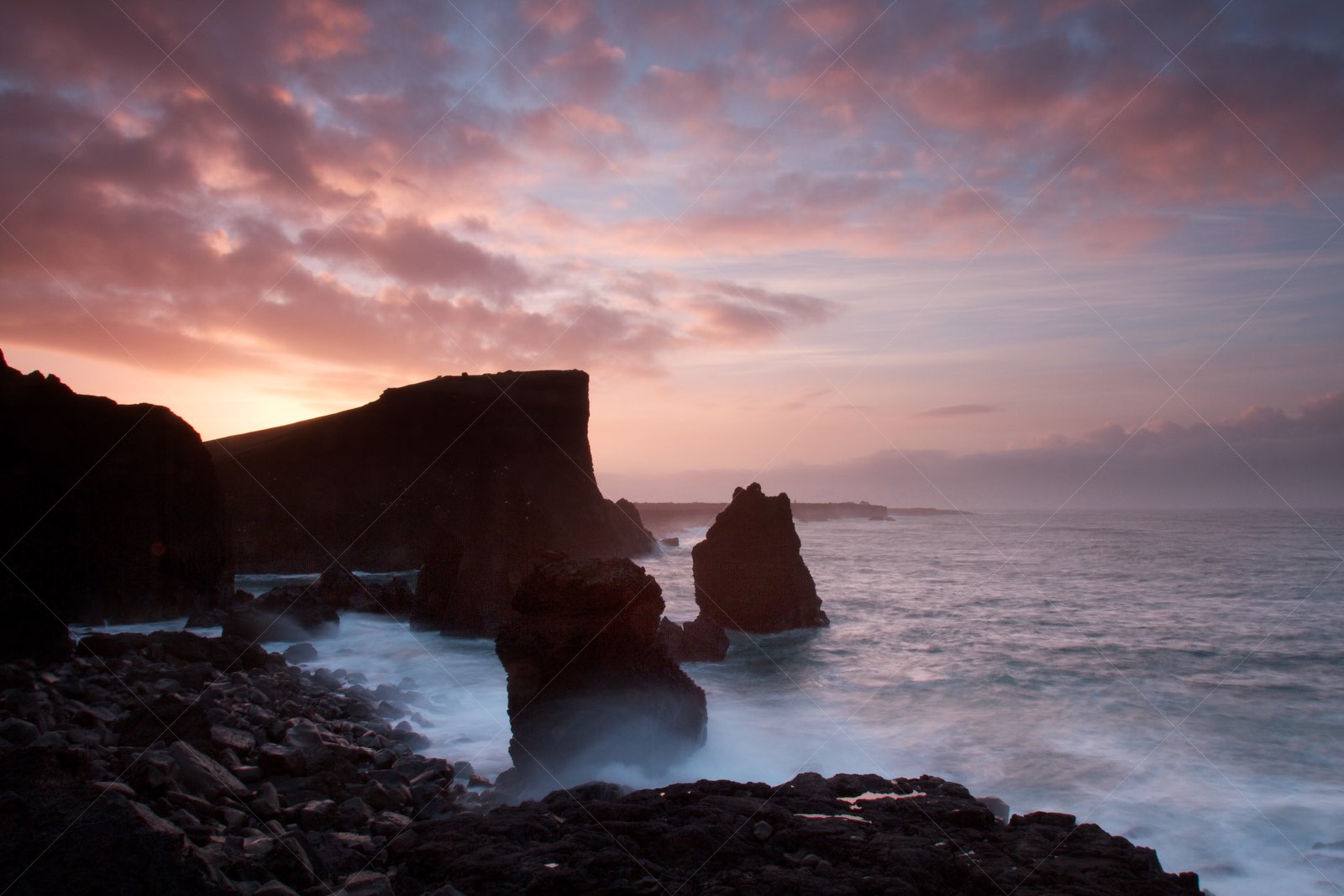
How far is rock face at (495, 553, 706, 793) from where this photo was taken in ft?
31.4

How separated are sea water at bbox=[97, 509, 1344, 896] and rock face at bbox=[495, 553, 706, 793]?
48 centimetres

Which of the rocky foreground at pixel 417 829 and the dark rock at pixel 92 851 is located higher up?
the dark rock at pixel 92 851

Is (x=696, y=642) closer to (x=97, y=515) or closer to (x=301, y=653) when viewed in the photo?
(x=301, y=653)

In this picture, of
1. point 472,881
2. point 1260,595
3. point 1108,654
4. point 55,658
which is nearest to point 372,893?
point 472,881

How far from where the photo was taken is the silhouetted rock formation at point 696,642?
18.6 meters

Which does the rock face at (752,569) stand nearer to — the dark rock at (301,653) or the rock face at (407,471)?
the dark rock at (301,653)

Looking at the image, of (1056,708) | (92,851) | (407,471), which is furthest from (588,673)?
(407,471)

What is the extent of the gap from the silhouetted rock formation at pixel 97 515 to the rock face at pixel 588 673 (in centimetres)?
847

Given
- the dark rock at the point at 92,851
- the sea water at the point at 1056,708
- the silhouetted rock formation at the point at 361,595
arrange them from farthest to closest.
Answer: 1. the silhouetted rock formation at the point at 361,595
2. the sea water at the point at 1056,708
3. the dark rock at the point at 92,851

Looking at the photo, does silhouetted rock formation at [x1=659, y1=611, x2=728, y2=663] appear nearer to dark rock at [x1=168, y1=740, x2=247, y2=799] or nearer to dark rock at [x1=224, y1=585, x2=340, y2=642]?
dark rock at [x1=224, y1=585, x2=340, y2=642]

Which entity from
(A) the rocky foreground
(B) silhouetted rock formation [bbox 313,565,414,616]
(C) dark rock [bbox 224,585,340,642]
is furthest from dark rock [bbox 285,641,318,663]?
(A) the rocky foreground

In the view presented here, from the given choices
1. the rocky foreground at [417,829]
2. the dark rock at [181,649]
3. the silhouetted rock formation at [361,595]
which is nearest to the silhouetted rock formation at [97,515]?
the dark rock at [181,649]

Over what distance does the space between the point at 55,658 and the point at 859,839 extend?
13.0m

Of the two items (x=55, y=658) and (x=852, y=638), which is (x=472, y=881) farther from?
(x=852, y=638)
